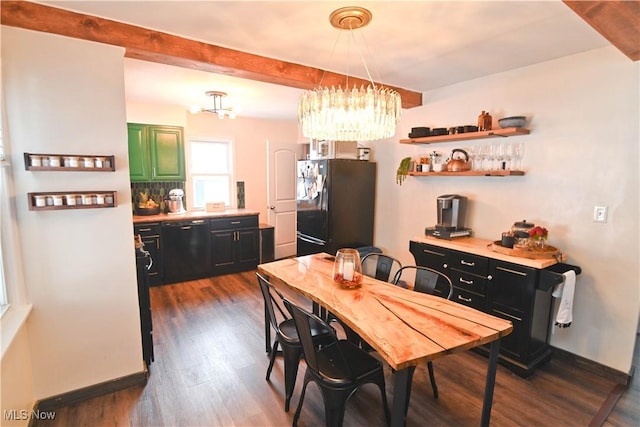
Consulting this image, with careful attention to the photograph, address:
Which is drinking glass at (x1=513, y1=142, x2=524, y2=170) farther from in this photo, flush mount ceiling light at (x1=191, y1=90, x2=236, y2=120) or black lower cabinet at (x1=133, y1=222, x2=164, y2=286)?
black lower cabinet at (x1=133, y1=222, x2=164, y2=286)

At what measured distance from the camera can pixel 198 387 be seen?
2213 millimetres

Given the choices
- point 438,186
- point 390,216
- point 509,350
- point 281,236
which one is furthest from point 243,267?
point 509,350

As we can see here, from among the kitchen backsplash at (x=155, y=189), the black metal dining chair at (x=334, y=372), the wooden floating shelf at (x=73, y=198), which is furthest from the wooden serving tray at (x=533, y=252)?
the kitchen backsplash at (x=155, y=189)

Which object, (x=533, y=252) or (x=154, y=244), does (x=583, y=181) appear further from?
(x=154, y=244)

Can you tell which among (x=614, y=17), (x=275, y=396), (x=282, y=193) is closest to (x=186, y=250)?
(x=282, y=193)

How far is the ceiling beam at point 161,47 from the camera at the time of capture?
5.89 feet

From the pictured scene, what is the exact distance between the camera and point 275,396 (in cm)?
213

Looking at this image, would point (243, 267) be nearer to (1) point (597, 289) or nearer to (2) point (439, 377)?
(2) point (439, 377)

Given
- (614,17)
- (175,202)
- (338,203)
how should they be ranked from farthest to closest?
(175,202) < (338,203) < (614,17)

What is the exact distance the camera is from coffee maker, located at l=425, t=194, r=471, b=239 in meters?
3.15

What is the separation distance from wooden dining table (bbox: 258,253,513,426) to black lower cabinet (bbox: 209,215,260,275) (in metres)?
2.57

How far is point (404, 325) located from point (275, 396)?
3.73 ft

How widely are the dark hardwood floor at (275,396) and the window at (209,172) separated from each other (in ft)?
8.56

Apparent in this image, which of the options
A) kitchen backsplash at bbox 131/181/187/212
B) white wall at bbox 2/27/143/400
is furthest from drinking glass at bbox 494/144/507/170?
kitchen backsplash at bbox 131/181/187/212
